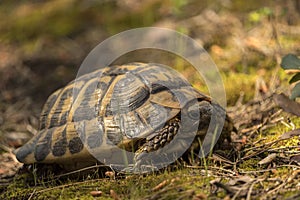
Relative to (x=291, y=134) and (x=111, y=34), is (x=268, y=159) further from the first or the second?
(x=111, y=34)

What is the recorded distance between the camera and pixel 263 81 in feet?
15.7

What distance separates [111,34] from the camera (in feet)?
25.5

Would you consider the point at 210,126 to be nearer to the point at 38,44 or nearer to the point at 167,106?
the point at 167,106

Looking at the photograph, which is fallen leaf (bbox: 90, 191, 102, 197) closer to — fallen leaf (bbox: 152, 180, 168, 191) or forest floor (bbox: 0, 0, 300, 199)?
forest floor (bbox: 0, 0, 300, 199)

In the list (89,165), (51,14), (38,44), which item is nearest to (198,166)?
(89,165)

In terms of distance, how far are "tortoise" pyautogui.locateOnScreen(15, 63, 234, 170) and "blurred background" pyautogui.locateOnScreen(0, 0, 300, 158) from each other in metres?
1.21

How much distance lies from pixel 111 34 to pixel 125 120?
4903mm

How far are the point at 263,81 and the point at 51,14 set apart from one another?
4.86 metres

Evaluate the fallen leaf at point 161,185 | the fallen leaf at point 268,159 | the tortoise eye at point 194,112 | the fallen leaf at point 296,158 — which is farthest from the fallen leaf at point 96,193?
the fallen leaf at point 296,158

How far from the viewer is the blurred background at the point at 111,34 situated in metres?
5.19

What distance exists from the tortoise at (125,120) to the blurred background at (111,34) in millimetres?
1206

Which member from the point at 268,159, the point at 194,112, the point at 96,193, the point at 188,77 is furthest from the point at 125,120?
the point at 188,77

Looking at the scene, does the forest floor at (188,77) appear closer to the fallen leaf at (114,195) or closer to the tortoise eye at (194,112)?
the fallen leaf at (114,195)

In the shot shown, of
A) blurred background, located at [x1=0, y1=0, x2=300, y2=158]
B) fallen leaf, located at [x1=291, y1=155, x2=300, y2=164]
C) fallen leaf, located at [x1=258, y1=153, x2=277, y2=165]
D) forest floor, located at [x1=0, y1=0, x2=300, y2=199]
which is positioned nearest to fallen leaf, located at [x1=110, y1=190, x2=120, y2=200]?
forest floor, located at [x1=0, y1=0, x2=300, y2=199]
